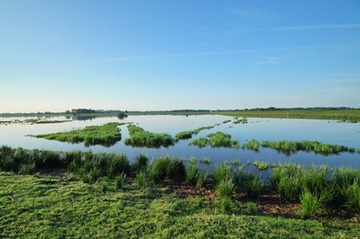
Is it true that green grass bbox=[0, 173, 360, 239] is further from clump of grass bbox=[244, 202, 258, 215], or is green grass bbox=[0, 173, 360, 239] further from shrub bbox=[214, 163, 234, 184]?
shrub bbox=[214, 163, 234, 184]

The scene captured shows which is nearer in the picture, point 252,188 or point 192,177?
point 252,188

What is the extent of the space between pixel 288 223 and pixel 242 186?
422 cm

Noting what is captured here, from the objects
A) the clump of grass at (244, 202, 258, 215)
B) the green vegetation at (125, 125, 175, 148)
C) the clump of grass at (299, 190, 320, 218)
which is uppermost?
the clump of grass at (299, 190, 320, 218)

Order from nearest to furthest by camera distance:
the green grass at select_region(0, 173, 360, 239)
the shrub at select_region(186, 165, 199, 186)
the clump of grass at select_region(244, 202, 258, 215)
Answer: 1. the green grass at select_region(0, 173, 360, 239)
2. the clump of grass at select_region(244, 202, 258, 215)
3. the shrub at select_region(186, 165, 199, 186)

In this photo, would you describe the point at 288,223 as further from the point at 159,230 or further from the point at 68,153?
the point at 68,153

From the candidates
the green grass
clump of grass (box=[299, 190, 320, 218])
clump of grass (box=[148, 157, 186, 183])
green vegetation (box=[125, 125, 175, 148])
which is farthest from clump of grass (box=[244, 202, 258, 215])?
green vegetation (box=[125, 125, 175, 148])

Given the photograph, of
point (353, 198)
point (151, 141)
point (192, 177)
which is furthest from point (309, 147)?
point (353, 198)

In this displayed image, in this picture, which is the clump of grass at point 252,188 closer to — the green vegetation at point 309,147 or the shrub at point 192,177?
the shrub at point 192,177

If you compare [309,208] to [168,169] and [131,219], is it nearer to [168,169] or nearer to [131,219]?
[131,219]

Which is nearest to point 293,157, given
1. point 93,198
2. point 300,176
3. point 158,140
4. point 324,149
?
point 324,149

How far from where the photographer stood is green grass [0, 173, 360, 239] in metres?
6.65

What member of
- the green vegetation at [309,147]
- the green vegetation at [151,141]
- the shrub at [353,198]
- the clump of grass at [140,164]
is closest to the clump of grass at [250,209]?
the shrub at [353,198]

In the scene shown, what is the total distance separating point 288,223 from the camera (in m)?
7.62

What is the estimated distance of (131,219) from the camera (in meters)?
7.52
